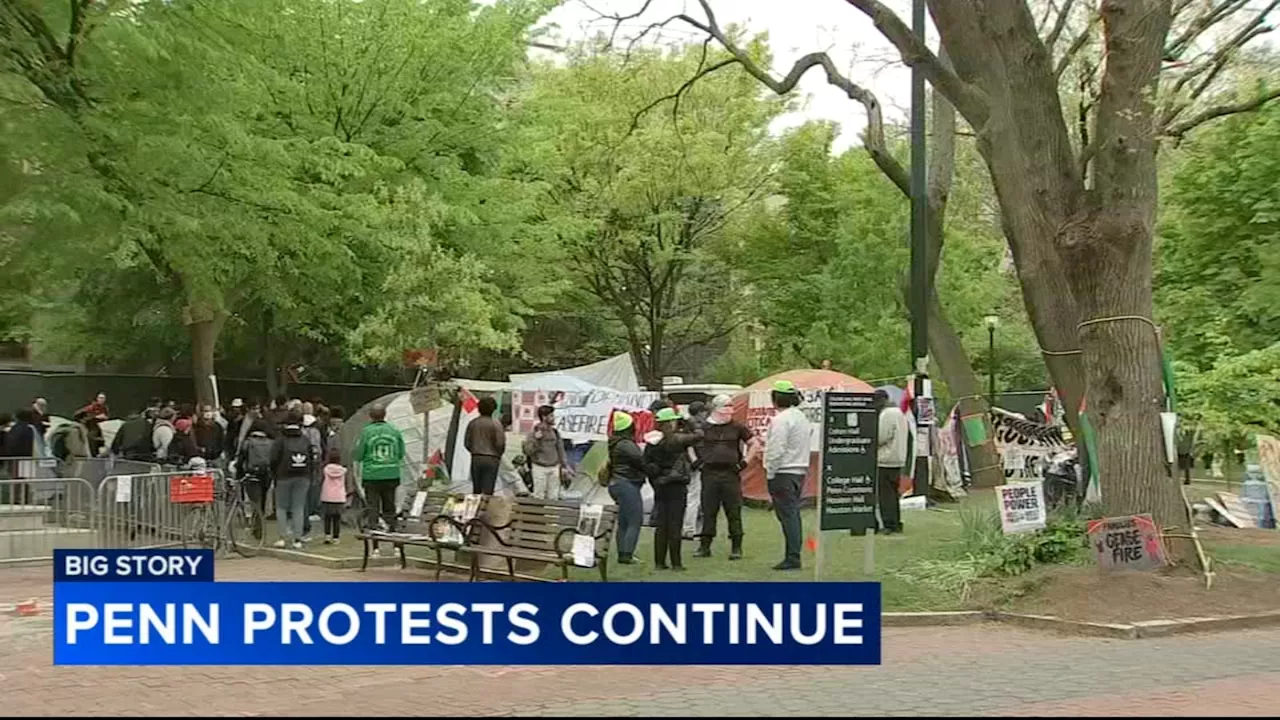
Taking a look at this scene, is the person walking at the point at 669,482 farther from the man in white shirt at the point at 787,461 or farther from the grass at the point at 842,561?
the man in white shirt at the point at 787,461

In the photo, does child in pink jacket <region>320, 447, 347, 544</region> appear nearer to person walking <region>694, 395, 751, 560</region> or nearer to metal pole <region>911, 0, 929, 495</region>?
person walking <region>694, 395, 751, 560</region>

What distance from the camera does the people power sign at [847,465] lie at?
39.9ft

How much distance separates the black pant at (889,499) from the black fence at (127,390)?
68.4 ft

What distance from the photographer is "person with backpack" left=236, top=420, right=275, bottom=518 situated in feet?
53.1

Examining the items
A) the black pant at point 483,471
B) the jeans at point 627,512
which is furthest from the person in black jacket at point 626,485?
the black pant at point 483,471

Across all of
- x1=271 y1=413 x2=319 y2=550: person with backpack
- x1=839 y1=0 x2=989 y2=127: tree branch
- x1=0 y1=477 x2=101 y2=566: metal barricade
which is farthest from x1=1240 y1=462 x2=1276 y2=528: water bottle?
x1=0 y1=477 x2=101 y2=566: metal barricade

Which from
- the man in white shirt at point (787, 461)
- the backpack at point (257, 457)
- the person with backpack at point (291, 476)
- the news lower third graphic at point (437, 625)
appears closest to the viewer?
the news lower third graphic at point (437, 625)

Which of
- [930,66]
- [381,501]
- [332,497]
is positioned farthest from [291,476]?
[930,66]

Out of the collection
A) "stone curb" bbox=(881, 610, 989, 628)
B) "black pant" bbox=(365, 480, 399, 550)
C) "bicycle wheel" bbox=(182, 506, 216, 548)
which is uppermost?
"black pant" bbox=(365, 480, 399, 550)

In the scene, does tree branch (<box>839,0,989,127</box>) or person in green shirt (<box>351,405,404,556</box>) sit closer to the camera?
tree branch (<box>839,0,989,127</box>)

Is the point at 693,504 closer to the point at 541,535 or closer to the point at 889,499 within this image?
the point at 889,499

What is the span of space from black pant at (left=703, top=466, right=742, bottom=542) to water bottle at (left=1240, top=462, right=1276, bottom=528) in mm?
8447

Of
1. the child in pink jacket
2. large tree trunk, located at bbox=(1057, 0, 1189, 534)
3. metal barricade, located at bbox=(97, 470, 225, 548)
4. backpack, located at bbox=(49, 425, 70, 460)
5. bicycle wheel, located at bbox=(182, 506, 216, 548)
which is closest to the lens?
large tree trunk, located at bbox=(1057, 0, 1189, 534)

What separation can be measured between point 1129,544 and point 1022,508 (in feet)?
3.86
